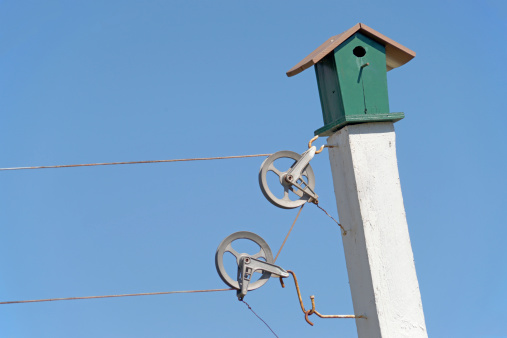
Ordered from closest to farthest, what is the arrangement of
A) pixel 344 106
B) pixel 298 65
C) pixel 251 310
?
pixel 251 310
pixel 344 106
pixel 298 65

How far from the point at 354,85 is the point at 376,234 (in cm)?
127

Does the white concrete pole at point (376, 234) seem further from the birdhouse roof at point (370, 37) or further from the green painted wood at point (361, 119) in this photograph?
the birdhouse roof at point (370, 37)

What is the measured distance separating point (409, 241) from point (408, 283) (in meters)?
0.33

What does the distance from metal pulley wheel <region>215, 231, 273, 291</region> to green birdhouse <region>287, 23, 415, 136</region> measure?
1124 millimetres

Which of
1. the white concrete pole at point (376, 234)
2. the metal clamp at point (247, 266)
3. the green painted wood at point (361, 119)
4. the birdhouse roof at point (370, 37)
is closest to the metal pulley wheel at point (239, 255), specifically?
the metal clamp at point (247, 266)

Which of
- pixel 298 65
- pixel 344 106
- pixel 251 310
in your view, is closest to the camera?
pixel 251 310

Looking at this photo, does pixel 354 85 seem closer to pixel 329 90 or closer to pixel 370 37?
pixel 329 90

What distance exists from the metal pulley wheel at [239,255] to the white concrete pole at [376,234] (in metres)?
0.66

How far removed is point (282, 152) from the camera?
6.87 metres

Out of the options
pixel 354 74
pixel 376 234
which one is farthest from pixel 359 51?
pixel 376 234

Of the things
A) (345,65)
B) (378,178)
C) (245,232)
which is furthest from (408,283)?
(345,65)

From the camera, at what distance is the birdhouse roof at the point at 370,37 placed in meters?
7.23

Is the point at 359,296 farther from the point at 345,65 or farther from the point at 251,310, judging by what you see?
the point at 345,65

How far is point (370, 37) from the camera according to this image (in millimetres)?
7363
